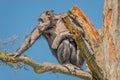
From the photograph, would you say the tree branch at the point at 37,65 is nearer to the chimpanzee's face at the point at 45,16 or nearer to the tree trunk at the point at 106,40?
the tree trunk at the point at 106,40

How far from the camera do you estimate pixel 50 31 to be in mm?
10617

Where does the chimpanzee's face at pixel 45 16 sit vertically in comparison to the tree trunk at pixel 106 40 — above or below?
above

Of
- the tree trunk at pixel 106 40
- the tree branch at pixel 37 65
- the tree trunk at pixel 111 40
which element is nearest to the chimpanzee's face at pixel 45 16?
the tree trunk at pixel 106 40

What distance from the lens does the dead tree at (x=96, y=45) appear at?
26.3ft

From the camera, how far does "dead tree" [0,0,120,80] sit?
26.3 feet

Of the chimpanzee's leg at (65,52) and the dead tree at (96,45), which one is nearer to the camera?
the dead tree at (96,45)

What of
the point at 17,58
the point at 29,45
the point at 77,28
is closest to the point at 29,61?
the point at 17,58

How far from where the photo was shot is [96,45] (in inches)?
341

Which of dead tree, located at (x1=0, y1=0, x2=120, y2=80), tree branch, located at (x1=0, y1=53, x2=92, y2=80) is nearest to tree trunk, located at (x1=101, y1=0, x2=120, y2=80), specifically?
dead tree, located at (x1=0, y1=0, x2=120, y2=80)

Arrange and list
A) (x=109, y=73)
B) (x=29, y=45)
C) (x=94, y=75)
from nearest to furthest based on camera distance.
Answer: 1. (x=109, y=73)
2. (x=94, y=75)
3. (x=29, y=45)

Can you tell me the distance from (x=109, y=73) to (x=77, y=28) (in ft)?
3.24

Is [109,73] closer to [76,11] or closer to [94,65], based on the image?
[94,65]

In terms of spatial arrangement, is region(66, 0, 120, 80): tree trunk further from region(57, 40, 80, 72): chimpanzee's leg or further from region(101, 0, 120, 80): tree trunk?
region(57, 40, 80, 72): chimpanzee's leg

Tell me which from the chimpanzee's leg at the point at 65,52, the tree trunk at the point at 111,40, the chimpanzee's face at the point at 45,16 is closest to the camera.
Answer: the tree trunk at the point at 111,40
